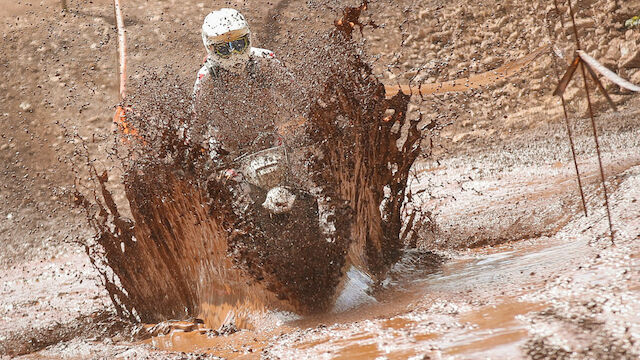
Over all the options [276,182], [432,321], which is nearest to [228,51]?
[276,182]

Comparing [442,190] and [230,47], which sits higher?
[230,47]

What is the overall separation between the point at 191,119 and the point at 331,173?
3.10ft

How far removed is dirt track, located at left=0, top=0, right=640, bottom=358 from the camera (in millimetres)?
3109

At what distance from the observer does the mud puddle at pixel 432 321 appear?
2955 mm

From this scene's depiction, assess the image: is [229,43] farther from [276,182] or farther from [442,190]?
[442,190]

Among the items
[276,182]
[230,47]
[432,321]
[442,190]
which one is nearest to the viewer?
[432,321]

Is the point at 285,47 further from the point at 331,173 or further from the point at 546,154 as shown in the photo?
the point at 331,173

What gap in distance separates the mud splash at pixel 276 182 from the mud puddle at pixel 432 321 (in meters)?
0.25

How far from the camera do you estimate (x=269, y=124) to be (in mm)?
4582

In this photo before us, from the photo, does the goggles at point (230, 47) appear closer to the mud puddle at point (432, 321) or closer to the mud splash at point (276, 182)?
the mud splash at point (276, 182)

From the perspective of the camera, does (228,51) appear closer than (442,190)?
Yes

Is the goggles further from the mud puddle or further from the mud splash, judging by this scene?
the mud puddle

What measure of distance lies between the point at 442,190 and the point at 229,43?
4.10m

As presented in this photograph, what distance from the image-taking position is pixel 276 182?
4344mm
